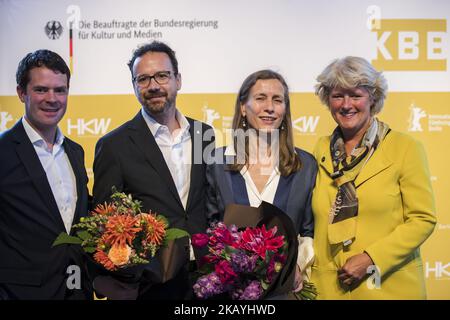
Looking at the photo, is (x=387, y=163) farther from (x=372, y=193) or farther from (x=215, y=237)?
(x=215, y=237)

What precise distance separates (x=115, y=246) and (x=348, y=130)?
1395mm

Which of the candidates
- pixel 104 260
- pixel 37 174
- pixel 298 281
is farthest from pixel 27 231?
pixel 298 281

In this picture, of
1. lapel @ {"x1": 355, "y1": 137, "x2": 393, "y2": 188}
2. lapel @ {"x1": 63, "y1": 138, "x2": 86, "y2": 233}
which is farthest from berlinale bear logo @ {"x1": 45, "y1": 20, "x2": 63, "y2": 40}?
lapel @ {"x1": 355, "y1": 137, "x2": 393, "y2": 188}

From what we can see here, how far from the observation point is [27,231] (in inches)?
113

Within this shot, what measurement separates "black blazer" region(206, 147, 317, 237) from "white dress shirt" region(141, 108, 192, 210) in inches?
4.9

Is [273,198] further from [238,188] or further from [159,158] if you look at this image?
[159,158]

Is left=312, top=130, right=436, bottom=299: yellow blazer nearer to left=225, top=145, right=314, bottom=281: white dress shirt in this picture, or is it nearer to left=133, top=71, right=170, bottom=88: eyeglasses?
left=225, top=145, right=314, bottom=281: white dress shirt

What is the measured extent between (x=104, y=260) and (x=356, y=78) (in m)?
1.53

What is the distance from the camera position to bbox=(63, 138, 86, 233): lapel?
9.89 ft

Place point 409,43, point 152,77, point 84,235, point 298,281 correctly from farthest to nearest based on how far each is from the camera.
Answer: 1. point 409,43
2. point 152,77
3. point 298,281
4. point 84,235

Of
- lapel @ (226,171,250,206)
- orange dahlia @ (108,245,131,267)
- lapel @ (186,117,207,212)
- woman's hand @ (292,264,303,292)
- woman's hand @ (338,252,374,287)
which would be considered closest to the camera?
orange dahlia @ (108,245,131,267)

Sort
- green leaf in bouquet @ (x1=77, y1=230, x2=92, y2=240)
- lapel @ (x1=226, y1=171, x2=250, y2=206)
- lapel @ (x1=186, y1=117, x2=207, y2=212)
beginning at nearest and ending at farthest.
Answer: green leaf in bouquet @ (x1=77, y1=230, x2=92, y2=240)
lapel @ (x1=226, y1=171, x2=250, y2=206)
lapel @ (x1=186, y1=117, x2=207, y2=212)

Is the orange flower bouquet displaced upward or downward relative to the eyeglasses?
downward

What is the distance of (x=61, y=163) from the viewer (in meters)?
3.07
